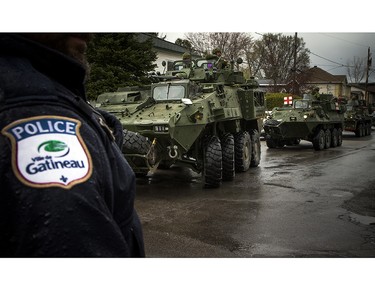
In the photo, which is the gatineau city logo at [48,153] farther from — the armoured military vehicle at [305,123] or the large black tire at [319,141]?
the large black tire at [319,141]

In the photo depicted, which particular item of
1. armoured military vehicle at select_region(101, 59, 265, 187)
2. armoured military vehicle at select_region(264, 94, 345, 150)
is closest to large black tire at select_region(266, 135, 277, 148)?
armoured military vehicle at select_region(264, 94, 345, 150)

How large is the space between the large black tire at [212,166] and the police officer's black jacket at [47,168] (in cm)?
541

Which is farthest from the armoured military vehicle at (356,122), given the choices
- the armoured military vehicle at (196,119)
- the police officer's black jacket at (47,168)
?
the police officer's black jacket at (47,168)

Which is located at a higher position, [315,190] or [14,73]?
[14,73]

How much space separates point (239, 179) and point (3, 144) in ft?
21.9

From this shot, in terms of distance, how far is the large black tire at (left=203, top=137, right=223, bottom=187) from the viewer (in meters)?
6.20

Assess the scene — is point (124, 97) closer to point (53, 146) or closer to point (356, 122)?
point (53, 146)

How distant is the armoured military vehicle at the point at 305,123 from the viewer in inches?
473

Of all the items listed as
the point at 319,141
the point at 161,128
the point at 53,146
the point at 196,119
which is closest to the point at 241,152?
the point at 196,119

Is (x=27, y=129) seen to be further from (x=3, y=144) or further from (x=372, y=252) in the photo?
(x=372, y=252)

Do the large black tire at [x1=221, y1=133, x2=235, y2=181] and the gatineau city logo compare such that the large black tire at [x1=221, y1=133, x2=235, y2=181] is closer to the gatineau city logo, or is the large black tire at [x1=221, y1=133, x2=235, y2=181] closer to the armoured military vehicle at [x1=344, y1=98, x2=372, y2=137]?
the gatineau city logo

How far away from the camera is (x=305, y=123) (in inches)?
470
